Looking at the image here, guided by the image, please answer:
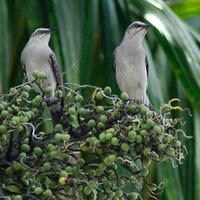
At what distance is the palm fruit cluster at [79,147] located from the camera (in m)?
1.40

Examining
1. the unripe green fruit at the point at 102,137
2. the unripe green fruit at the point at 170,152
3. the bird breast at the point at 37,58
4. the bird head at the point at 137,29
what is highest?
the bird head at the point at 137,29

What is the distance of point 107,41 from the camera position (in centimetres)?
268

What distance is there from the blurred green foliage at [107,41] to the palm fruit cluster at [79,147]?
0.65 metres

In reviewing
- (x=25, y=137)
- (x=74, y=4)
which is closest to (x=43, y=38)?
(x=74, y=4)

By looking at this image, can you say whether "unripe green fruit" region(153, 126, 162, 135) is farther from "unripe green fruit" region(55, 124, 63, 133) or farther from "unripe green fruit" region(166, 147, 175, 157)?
"unripe green fruit" region(55, 124, 63, 133)

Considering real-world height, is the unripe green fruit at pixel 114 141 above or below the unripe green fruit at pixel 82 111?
below

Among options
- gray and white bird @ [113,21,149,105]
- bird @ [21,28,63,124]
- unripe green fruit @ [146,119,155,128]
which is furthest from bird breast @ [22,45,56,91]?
unripe green fruit @ [146,119,155,128]

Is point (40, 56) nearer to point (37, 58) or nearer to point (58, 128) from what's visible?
point (37, 58)

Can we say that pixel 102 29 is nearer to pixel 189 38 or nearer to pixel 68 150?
pixel 189 38

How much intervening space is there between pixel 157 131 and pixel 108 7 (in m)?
1.38

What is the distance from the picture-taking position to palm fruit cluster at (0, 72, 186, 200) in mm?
1404

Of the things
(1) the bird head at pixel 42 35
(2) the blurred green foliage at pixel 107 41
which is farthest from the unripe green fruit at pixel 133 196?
(1) the bird head at pixel 42 35

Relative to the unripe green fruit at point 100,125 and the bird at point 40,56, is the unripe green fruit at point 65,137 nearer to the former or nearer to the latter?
the unripe green fruit at point 100,125

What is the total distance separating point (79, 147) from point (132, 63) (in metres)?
0.93
